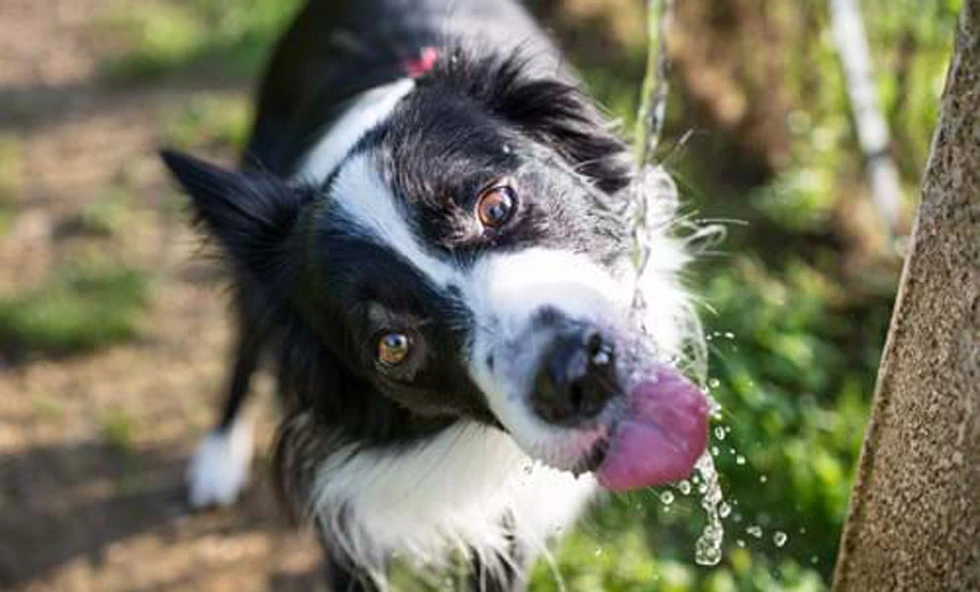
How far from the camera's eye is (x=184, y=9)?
6820mm

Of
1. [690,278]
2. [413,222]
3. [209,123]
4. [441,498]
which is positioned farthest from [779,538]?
[209,123]

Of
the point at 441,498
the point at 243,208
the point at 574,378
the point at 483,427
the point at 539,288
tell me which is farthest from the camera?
the point at 441,498

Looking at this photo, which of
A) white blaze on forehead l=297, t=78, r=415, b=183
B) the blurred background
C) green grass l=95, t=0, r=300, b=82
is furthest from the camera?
green grass l=95, t=0, r=300, b=82

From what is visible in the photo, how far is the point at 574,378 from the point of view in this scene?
7.05ft

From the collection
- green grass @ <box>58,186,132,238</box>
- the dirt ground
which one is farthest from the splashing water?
green grass @ <box>58,186,132,238</box>

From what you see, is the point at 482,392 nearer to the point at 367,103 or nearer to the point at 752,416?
the point at 367,103

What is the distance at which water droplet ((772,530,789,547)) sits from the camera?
127 inches

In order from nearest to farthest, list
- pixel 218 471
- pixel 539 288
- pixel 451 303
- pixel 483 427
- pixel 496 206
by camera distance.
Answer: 1. pixel 539 288
2. pixel 451 303
3. pixel 496 206
4. pixel 483 427
5. pixel 218 471

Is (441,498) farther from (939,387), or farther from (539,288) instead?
(939,387)

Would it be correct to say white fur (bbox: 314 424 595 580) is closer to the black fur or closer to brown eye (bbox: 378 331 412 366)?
the black fur

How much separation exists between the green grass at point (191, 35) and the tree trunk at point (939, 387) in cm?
Result: 479

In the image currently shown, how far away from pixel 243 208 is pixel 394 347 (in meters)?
0.56

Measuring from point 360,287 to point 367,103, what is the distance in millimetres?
788

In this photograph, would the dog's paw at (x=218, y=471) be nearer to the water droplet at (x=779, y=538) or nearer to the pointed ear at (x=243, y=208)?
the pointed ear at (x=243, y=208)
